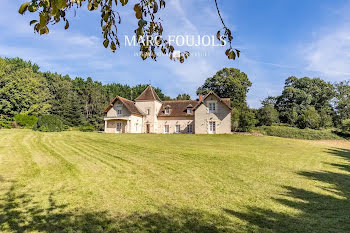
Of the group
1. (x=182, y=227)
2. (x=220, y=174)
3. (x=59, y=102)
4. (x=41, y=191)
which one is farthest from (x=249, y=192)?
(x=59, y=102)

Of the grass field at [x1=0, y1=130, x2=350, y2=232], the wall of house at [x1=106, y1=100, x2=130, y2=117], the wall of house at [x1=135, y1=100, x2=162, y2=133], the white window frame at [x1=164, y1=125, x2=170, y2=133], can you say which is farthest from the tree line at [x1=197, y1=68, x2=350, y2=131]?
the grass field at [x1=0, y1=130, x2=350, y2=232]

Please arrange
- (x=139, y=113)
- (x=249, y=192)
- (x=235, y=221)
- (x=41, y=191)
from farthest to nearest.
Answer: (x=139, y=113)
(x=249, y=192)
(x=41, y=191)
(x=235, y=221)

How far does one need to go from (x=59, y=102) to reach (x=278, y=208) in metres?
53.1

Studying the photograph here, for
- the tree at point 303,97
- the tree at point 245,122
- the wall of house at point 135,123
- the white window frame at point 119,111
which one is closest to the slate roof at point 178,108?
the wall of house at point 135,123

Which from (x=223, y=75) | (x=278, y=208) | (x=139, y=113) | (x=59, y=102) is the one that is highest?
(x=223, y=75)

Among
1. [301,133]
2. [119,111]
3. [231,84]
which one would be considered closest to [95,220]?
[119,111]

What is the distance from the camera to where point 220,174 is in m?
8.03

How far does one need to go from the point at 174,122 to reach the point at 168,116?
1.48 m

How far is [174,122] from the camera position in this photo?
36469mm

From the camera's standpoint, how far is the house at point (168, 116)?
105 feet

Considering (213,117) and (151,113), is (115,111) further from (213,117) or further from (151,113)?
(213,117)

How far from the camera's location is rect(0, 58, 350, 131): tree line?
40.9 metres

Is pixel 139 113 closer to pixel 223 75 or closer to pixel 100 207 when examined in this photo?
pixel 223 75

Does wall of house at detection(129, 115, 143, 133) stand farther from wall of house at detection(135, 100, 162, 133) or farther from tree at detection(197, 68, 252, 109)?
tree at detection(197, 68, 252, 109)
